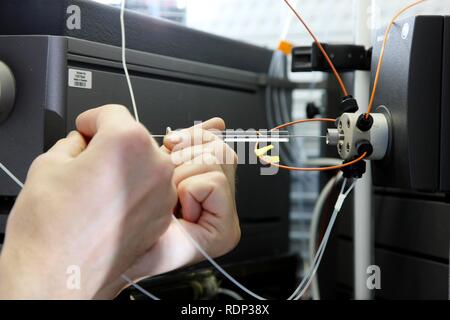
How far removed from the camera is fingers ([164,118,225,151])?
547 mm

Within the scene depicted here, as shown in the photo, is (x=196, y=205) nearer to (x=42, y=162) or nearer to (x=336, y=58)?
(x=42, y=162)

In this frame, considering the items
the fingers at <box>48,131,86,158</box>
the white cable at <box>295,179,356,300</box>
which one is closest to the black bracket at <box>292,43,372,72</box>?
the white cable at <box>295,179,356,300</box>

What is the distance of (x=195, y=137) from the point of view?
1.84 ft

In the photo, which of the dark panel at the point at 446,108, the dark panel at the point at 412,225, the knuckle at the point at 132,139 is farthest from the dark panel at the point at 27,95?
the dark panel at the point at 412,225

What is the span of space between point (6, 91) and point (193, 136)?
23 centimetres

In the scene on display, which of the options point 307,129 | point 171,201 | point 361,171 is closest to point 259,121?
point 307,129

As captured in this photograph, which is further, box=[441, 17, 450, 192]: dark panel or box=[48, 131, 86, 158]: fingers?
box=[441, 17, 450, 192]: dark panel

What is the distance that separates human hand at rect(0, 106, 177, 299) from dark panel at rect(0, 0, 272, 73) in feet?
0.85

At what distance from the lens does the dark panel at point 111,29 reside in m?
0.64

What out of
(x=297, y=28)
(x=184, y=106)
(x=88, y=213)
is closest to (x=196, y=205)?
(x=88, y=213)

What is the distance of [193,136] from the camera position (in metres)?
0.56

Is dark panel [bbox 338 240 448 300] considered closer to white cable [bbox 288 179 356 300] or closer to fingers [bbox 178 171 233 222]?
white cable [bbox 288 179 356 300]

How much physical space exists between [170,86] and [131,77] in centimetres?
7
